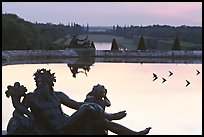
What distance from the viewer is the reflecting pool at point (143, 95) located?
26.1ft

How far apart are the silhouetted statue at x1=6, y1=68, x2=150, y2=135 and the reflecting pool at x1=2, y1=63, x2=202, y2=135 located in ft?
7.39

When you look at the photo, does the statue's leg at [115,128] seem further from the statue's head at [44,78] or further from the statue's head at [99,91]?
the statue's head at [44,78]

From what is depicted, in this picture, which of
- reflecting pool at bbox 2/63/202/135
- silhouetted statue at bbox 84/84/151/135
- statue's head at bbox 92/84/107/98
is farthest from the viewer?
reflecting pool at bbox 2/63/202/135

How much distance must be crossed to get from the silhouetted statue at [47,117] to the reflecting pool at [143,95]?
7.39ft

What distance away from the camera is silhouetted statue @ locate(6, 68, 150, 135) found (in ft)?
16.4

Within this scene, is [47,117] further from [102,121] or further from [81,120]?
[102,121]

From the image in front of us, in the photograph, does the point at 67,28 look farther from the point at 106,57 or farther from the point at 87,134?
the point at 87,134

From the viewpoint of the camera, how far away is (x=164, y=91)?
11812mm

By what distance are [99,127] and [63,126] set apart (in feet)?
1.10

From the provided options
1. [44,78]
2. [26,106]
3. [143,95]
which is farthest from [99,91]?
[143,95]

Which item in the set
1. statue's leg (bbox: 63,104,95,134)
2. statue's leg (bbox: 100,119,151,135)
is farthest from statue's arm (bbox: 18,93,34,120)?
statue's leg (bbox: 100,119,151,135)

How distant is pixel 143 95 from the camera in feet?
35.7

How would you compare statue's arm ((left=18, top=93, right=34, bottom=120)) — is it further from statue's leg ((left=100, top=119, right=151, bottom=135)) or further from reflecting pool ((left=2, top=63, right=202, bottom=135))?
reflecting pool ((left=2, top=63, right=202, bottom=135))

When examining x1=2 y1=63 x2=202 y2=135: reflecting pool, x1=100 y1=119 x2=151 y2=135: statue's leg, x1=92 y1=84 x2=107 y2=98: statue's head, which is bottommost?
x1=2 y1=63 x2=202 y2=135: reflecting pool
